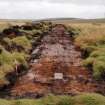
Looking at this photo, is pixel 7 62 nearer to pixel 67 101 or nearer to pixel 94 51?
pixel 94 51

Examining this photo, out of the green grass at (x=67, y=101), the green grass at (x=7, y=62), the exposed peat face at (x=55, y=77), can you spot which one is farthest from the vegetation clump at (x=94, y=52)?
the green grass at (x=67, y=101)

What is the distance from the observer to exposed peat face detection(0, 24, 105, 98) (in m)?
20.8

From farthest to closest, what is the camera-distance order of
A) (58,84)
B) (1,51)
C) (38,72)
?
(1,51) < (38,72) < (58,84)

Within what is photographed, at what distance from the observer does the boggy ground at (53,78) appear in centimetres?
2086

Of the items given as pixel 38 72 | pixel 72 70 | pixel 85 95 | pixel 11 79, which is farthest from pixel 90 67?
pixel 85 95

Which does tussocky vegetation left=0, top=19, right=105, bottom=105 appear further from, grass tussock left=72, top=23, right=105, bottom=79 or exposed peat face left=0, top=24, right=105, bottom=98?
exposed peat face left=0, top=24, right=105, bottom=98

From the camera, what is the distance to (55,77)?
23.3 metres

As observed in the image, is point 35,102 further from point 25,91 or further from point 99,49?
point 99,49

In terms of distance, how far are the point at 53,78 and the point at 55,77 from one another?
0.68 ft

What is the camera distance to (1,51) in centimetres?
2633

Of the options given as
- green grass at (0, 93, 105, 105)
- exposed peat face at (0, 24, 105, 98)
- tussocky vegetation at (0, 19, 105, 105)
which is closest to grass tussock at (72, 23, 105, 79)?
tussocky vegetation at (0, 19, 105, 105)

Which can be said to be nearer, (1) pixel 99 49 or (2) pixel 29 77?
(2) pixel 29 77

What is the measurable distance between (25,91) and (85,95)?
12.3 ft

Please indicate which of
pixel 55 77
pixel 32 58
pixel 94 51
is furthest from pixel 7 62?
pixel 94 51
